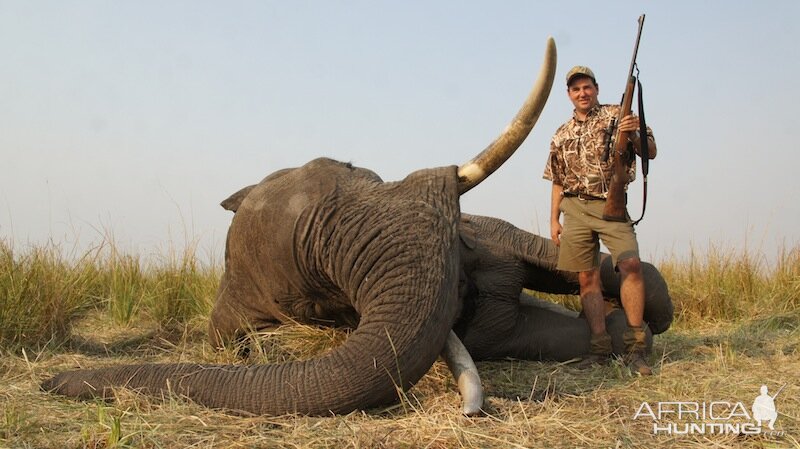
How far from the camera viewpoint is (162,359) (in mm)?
5039

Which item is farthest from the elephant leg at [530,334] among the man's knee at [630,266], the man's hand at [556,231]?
the man's hand at [556,231]

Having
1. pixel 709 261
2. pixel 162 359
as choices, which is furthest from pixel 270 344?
pixel 709 261

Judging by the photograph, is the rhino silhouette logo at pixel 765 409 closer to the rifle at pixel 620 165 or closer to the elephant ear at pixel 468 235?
the rifle at pixel 620 165

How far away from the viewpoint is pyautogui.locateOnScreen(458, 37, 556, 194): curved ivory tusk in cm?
367

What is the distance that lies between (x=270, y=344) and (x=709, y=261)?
20.6 ft

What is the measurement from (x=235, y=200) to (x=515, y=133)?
5.92ft

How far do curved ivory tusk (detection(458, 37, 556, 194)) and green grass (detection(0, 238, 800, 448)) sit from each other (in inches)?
39.2

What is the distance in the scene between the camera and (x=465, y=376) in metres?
3.42

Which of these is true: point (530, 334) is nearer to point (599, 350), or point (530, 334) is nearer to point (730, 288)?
point (599, 350)

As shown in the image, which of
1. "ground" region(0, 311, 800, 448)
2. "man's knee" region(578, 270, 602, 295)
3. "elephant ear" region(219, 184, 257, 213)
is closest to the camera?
"ground" region(0, 311, 800, 448)

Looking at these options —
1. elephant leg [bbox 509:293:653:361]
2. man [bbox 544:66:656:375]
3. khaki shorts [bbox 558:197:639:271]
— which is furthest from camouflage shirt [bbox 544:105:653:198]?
elephant leg [bbox 509:293:653:361]

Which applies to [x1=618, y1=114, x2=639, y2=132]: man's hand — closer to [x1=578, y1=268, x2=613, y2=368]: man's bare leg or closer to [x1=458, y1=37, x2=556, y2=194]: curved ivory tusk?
[x1=578, y1=268, x2=613, y2=368]: man's bare leg

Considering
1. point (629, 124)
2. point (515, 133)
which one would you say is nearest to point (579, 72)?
point (629, 124)

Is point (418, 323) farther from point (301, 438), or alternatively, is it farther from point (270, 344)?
point (270, 344)
